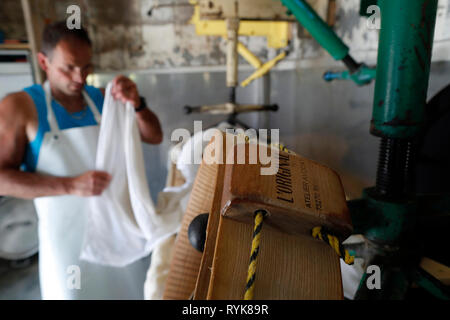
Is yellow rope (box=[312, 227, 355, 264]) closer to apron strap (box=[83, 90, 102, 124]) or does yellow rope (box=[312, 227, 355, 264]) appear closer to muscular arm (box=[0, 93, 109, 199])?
muscular arm (box=[0, 93, 109, 199])

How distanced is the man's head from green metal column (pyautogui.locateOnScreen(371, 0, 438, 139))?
1.02 meters

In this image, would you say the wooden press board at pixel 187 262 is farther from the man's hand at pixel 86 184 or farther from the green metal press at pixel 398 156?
the man's hand at pixel 86 184

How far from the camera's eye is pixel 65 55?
1.07 meters

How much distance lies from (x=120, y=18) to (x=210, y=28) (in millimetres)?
948

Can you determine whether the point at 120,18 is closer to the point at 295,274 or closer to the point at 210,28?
the point at 210,28

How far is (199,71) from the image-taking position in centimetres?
257

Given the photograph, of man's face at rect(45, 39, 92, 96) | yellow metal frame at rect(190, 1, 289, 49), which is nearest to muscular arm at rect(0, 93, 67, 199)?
man's face at rect(45, 39, 92, 96)

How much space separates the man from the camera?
3.41 feet

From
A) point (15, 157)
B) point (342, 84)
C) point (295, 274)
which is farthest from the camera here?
point (342, 84)

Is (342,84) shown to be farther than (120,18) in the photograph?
No

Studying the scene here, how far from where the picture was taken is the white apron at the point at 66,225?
3.65 ft

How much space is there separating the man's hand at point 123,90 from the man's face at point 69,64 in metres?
0.12

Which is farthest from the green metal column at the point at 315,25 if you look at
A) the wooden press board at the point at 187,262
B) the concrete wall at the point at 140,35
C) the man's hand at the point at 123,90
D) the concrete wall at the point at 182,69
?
the concrete wall at the point at 140,35
